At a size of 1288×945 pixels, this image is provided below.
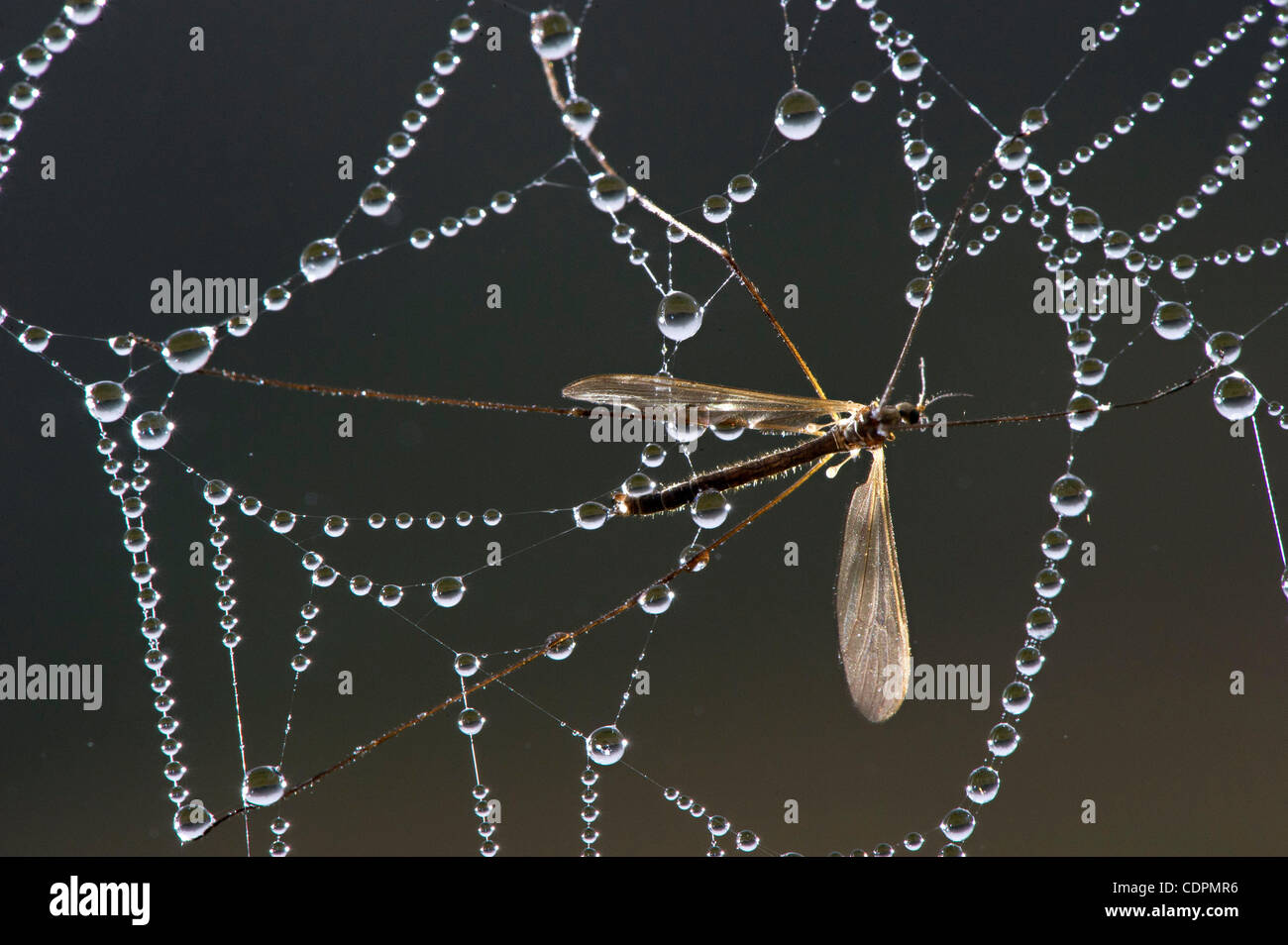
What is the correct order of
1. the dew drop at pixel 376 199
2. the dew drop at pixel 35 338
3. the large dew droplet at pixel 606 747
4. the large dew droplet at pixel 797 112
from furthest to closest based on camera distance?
1. the dew drop at pixel 35 338
2. the large dew droplet at pixel 606 747
3. the dew drop at pixel 376 199
4. the large dew droplet at pixel 797 112

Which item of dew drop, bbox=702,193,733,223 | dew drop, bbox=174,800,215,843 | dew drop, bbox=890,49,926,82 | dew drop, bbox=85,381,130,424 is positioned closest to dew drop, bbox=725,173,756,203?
dew drop, bbox=702,193,733,223

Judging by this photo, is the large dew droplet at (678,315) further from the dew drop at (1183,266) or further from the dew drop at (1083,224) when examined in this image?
the dew drop at (1183,266)

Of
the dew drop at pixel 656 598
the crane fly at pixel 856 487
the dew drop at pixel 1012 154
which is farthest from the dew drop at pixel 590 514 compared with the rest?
the dew drop at pixel 1012 154

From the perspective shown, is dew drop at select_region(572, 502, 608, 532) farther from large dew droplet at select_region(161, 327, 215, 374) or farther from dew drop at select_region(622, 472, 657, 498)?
large dew droplet at select_region(161, 327, 215, 374)

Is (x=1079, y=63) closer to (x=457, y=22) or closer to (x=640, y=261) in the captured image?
(x=640, y=261)

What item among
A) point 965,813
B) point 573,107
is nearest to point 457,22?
point 573,107

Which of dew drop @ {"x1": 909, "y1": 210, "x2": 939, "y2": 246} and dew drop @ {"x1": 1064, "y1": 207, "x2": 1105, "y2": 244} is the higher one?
dew drop @ {"x1": 909, "y1": 210, "x2": 939, "y2": 246}

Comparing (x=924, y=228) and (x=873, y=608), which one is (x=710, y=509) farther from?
(x=924, y=228)
